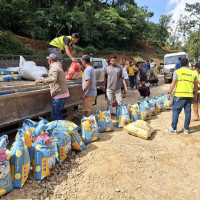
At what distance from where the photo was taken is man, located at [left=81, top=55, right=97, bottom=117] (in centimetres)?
381

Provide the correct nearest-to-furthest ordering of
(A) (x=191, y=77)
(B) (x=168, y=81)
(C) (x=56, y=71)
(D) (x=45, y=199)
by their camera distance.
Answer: (D) (x=45, y=199) < (C) (x=56, y=71) < (A) (x=191, y=77) < (B) (x=168, y=81)

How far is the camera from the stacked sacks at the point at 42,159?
2.35 meters

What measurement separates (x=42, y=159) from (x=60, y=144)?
1.30 ft

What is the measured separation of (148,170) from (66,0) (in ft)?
71.5

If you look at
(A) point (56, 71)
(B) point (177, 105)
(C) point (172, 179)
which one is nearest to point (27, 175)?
(A) point (56, 71)

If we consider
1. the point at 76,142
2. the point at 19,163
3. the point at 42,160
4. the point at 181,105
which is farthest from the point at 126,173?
the point at 181,105

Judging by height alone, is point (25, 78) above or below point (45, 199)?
above

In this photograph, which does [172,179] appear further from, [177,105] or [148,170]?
[177,105]

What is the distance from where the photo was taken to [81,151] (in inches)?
124

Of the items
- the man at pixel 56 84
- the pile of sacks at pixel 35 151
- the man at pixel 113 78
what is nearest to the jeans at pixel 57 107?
the man at pixel 56 84

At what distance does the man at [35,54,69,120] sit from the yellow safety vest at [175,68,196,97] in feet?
7.96

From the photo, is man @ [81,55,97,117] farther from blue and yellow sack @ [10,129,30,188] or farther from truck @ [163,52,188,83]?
truck @ [163,52,188,83]

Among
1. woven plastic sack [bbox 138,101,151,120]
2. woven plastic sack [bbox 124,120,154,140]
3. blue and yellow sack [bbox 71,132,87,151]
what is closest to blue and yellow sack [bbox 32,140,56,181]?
blue and yellow sack [bbox 71,132,87,151]

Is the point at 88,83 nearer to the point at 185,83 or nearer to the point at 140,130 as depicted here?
the point at 140,130
